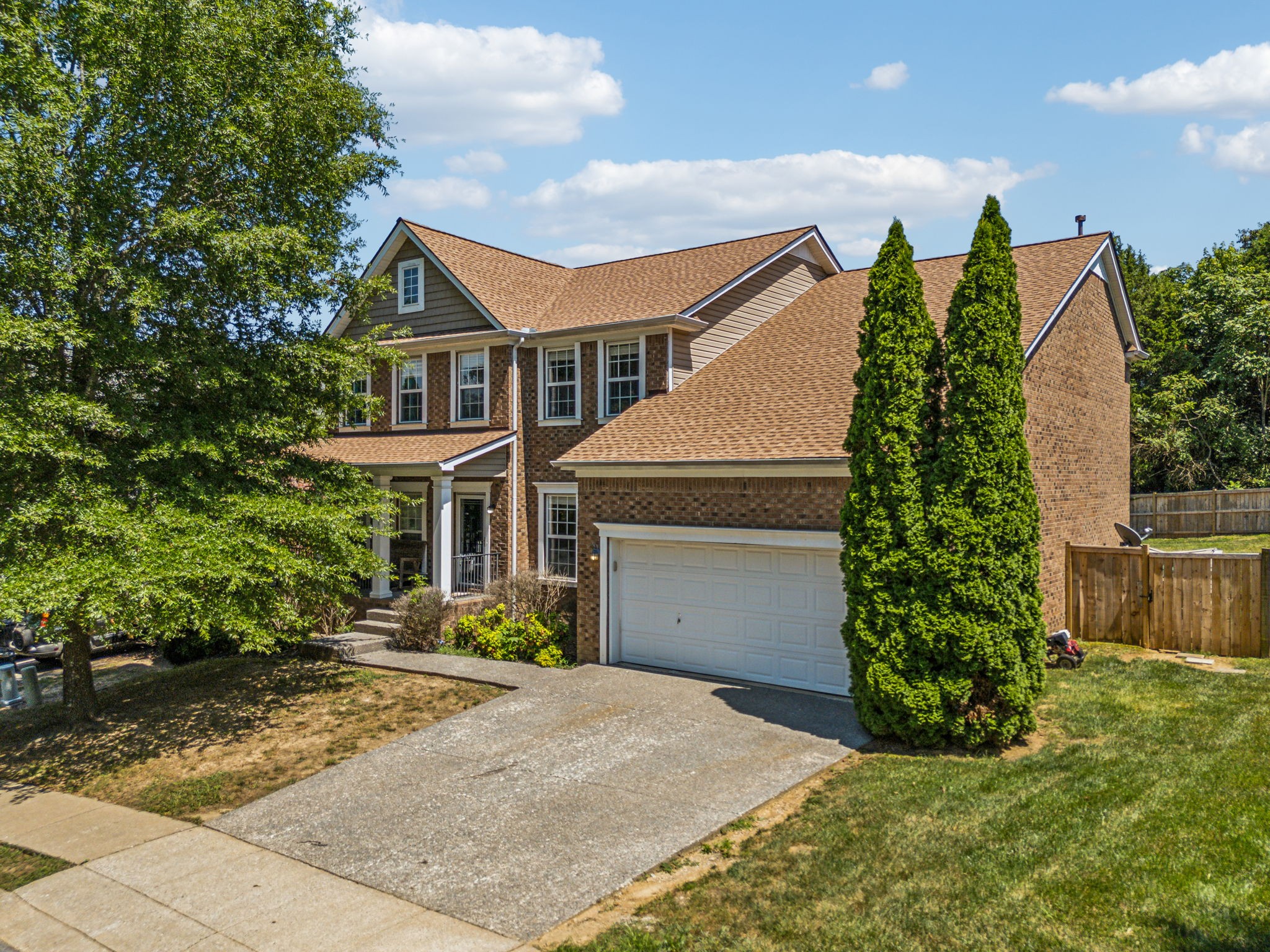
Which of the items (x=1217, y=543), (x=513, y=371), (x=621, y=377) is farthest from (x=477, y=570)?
(x=1217, y=543)

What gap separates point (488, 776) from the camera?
932 cm

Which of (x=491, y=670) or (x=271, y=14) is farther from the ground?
(x=271, y=14)

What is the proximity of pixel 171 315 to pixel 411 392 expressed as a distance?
27.4 ft

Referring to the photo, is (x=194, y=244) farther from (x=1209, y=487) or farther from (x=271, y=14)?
(x=1209, y=487)

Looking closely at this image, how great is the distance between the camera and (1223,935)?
5.41 meters

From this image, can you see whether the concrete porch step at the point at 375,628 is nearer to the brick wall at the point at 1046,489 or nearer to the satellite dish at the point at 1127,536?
the brick wall at the point at 1046,489

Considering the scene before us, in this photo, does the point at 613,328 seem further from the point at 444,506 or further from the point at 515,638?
the point at 515,638

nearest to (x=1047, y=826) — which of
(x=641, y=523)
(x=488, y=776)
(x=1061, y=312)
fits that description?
(x=488, y=776)

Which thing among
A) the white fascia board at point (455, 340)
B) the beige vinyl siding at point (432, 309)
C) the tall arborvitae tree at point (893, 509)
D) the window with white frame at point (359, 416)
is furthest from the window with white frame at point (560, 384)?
the tall arborvitae tree at point (893, 509)

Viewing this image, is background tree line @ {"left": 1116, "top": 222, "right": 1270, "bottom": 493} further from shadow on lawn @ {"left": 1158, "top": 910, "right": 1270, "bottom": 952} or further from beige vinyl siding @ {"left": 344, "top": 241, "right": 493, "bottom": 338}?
shadow on lawn @ {"left": 1158, "top": 910, "right": 1270, "bottom": 952}

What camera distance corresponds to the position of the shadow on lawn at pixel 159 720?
1091 centimetres

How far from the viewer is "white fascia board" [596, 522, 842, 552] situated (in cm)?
1175

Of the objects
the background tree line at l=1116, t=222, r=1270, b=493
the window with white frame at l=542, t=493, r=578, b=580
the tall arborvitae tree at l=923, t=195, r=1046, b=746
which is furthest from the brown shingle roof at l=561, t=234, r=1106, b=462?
the background tree line at l=1116, t=222, r=1270, b=493

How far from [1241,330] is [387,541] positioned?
31.5m
